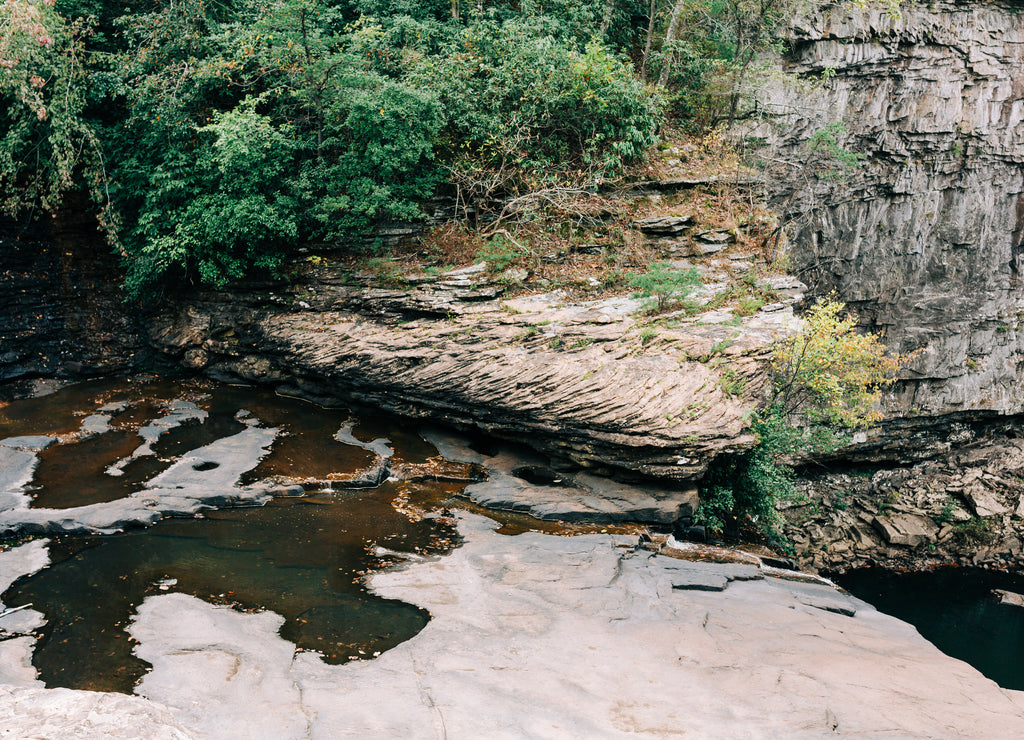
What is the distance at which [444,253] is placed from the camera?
14.9 m

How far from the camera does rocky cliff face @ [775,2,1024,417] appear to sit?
1800cm

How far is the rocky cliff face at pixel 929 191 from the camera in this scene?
59.1ft

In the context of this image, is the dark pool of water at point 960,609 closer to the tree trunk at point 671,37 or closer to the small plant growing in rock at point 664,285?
the small plant growing in rock at point 664,285

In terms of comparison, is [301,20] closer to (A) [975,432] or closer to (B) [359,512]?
(B) [359,512]

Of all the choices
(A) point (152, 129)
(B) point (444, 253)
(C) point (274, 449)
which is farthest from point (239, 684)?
(A) point (152, 129)

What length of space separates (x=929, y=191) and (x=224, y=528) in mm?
20572

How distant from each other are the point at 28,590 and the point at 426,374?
721cm

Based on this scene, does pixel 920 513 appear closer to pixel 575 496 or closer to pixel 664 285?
pixel 664 285

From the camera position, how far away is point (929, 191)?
18594 mm

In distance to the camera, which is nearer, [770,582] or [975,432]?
[770,582]

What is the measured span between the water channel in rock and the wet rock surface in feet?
1.27

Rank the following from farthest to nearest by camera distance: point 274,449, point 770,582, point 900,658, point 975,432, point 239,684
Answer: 1. point 975,432
2. point 274,449
3. point 770,582
4. point 900,658
5. point 239,684

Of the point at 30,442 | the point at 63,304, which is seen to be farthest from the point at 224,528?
the point at 63,304

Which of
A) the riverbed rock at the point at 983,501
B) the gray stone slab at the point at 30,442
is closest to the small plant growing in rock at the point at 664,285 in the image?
the gray stone slab at the point at 30,442
